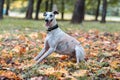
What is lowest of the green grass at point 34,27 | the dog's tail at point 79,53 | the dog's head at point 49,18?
the green grass at point 34,27

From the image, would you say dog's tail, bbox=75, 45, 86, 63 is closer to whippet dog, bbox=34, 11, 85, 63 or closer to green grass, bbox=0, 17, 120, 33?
whippet dog, bbox=34, 11, 85, 63

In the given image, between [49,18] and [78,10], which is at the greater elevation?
[49,18]

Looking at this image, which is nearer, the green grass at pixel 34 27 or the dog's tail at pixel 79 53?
the dog's tail at pixel 79 53

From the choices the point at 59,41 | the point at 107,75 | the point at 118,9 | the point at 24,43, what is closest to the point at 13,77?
the point at 107,75

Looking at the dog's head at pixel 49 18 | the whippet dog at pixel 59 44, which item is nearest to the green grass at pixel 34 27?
the whippet dog at pixel 59 44

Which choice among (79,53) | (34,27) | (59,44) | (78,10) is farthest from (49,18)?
(78,10)

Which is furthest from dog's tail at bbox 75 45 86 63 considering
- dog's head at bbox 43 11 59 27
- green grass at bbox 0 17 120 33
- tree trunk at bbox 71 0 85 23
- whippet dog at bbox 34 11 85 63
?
tree trunk at bbox 71 0 85 23

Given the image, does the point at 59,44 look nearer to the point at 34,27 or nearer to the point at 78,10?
the point at 34,27

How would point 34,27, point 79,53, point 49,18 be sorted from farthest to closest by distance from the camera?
point 34,27, point 79,53, point 49,18

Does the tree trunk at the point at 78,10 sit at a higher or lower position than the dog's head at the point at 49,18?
lower

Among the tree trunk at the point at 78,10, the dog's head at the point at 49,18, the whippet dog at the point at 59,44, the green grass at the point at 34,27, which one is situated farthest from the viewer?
the tree trunk at the point at 78,10

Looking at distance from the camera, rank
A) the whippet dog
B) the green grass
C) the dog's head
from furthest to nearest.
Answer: the green grass < the whippet dog < the dog's head

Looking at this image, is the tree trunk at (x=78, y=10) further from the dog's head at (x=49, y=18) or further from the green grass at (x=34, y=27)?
the dog's head at (x=49, y=18)

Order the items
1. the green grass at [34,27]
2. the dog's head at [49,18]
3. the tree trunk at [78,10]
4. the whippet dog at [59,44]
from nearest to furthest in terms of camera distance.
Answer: the dog's head at [49,18]
the whippet dog at [59,44]
the green grass at [34,27]
the tree trunk at [78,10]
